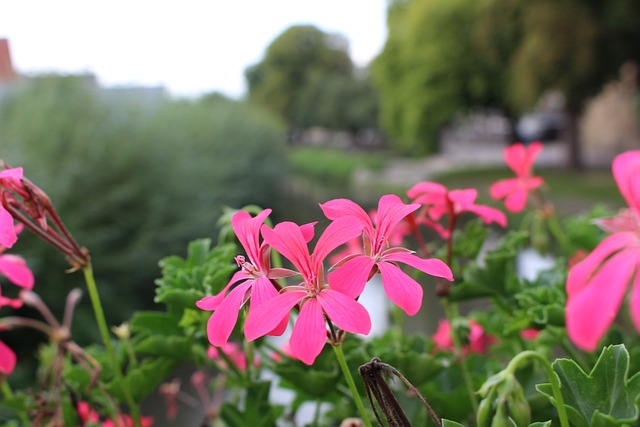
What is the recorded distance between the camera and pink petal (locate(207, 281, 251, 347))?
352 millimetres

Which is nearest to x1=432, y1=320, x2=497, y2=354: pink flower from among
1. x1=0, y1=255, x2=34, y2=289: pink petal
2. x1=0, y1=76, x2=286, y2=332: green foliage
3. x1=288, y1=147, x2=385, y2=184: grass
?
x1=0, y1=255, x2=34, y2=289: pink petal

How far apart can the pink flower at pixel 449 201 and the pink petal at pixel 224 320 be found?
23cm

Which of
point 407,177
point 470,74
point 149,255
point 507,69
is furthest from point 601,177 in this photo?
point 149,255

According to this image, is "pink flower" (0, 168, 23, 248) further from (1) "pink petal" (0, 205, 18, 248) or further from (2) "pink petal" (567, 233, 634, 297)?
(2) "pink petal" (567, 233, 634, 297)

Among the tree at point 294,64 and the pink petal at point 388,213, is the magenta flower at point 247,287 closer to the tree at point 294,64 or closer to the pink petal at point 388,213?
the pink petal at point 388,213

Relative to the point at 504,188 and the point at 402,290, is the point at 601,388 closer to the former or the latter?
the point at 402,290

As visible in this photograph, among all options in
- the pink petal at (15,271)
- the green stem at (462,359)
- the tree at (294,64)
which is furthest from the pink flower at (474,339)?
the tree at (294,64)

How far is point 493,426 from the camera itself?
1.08 feet

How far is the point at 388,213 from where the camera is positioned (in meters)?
0.39

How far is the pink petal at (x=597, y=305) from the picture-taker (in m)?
0.23

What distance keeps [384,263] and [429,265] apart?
0.03 meters


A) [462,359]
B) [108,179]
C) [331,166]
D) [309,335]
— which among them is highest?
[309,335]

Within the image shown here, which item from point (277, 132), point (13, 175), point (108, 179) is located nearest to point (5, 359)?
point (13, 175)

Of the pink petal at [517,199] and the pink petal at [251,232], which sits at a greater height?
the pink petal at [251,232]
